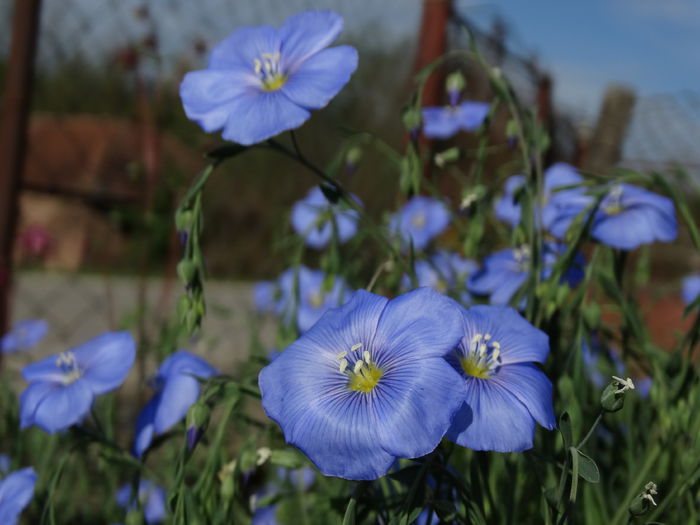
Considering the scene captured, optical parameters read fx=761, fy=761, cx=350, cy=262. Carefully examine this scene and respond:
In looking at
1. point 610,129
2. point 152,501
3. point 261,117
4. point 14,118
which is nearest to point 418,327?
point 261,117

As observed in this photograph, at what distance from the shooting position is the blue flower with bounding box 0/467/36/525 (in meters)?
0.90

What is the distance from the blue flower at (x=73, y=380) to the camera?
3.26 feet

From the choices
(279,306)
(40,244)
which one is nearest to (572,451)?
(279,306)

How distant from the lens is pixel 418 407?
0.62m

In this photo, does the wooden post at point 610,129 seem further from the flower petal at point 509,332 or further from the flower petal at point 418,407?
the flower petal at point 418,407

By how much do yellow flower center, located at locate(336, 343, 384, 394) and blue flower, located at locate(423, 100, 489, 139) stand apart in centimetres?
89

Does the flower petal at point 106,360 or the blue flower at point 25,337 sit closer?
the flower petal at point 106,360

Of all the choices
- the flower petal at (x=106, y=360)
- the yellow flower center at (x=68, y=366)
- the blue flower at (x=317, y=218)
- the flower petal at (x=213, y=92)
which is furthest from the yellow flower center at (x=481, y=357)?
the blue flower at (x=317, y=218)

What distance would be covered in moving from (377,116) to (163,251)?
2885mm

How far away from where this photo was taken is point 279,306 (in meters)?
1.91

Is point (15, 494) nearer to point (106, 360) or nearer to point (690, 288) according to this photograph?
point (106, 360)

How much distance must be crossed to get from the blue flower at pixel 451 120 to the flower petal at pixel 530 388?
85 cm

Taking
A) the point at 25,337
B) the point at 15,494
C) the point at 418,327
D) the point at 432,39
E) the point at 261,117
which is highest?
the point at 432,39

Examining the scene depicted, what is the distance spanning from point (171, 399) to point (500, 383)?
1.63ft
